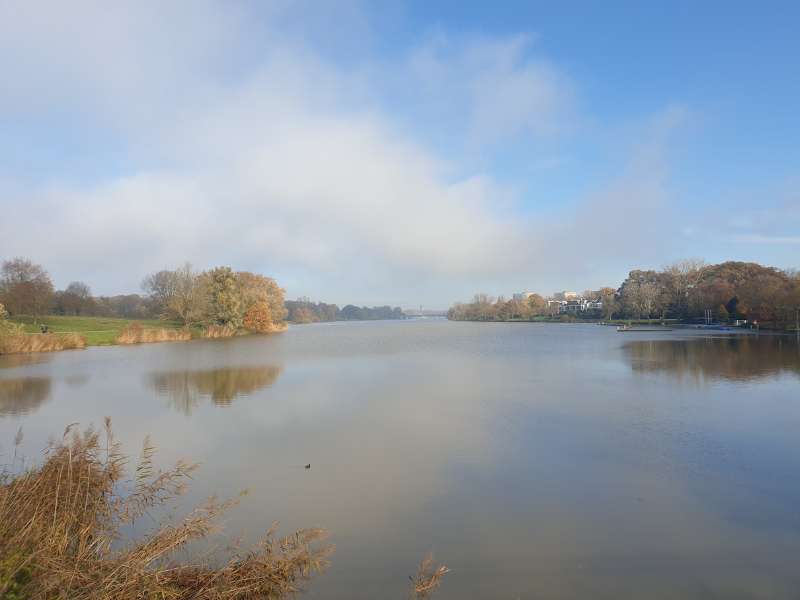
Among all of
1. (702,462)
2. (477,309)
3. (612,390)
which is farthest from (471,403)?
(477,309)

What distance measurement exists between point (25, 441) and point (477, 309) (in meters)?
117

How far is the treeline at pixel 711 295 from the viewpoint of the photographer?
4143cm

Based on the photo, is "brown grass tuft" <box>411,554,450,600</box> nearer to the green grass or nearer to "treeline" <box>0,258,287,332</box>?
the green grass

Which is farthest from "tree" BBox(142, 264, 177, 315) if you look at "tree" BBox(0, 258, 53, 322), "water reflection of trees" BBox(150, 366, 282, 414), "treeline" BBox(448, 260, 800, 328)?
"treeline" BBox(448, 260, 800, 328)

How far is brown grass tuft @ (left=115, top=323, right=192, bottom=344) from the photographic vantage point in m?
31.6

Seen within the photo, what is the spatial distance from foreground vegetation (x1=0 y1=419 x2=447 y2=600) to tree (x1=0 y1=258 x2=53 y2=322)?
40.4 meters

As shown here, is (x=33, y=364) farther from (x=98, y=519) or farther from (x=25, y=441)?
(x=98, y=519)

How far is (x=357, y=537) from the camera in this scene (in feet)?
15.6

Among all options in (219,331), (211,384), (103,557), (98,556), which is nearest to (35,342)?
(219,331)

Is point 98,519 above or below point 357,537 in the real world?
above

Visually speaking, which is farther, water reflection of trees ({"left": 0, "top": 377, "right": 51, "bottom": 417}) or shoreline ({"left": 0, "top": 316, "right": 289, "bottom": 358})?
shoreline ({"left": 0, "top": 316, "right": 289, "bottom": 358})

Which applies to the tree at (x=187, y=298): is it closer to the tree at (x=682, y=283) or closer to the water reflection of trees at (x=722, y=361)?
the water reflection of trees at (x=722, y=361)

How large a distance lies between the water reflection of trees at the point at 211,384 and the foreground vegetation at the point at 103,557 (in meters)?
6.46

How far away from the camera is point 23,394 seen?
41.3ft
